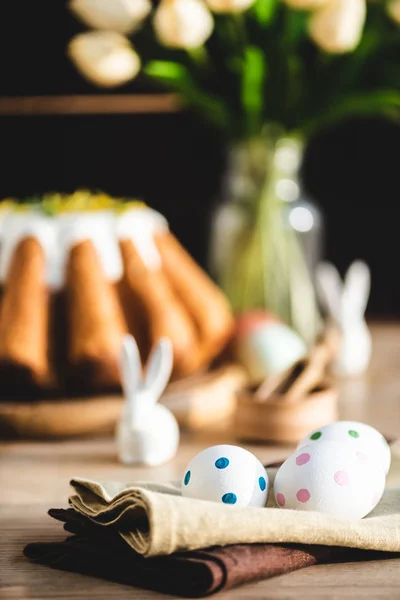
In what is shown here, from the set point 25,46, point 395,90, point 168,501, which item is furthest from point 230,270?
point 168,501

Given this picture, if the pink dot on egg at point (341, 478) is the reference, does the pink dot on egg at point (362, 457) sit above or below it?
above

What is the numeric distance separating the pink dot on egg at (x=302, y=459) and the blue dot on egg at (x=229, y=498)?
0.17 feet

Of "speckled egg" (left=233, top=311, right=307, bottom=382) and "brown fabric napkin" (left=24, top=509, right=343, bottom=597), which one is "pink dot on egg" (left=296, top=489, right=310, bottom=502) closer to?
"brown fabric napkin" (left=24, top=509, right=343, bottom=597)

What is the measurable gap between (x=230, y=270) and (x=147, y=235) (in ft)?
0.98

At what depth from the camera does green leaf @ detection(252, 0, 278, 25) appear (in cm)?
132

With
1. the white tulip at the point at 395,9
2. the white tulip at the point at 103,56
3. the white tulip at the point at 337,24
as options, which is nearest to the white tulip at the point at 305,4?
the white tulip at the point at 337,24

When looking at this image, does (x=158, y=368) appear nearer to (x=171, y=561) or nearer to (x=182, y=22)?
(x=171, y=561)

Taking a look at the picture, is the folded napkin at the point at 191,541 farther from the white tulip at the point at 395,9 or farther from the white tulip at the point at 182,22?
the white tulip at the point at 395,9

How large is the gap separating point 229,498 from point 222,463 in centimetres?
3

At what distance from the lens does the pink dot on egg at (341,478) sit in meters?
0.67

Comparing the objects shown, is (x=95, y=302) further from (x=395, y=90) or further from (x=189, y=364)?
(x=395, y=90)

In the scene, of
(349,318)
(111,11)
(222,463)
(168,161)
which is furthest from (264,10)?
(222,463)

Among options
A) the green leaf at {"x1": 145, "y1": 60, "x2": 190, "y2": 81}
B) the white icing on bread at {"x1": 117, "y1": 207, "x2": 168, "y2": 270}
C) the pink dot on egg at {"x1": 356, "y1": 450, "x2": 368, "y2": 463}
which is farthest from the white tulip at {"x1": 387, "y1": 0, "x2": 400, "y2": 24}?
the pink dot on egg at {"x1": 356, "y1": 450, "x2": 368, "y2": 463}

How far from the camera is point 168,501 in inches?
24.3
